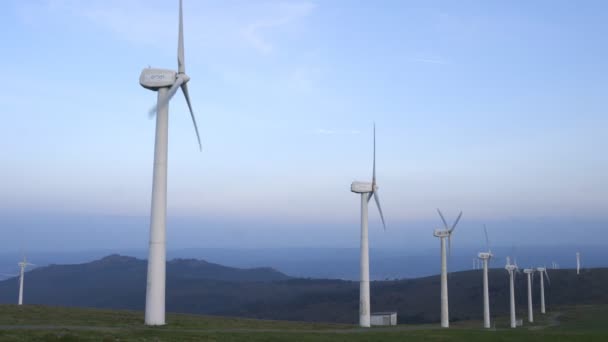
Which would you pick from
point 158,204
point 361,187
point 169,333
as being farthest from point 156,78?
point 361,187

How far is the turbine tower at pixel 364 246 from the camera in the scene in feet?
201

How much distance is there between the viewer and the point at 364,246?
2436 inches

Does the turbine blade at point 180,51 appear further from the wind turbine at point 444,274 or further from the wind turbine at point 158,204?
the wind turbine at point 444,274

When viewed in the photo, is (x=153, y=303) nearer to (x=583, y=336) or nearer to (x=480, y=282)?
(x=583, y=336)

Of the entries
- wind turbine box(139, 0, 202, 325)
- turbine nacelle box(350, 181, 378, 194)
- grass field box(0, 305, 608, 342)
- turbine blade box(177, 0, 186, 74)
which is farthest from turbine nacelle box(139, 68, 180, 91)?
turbine nacelle box(350, 181, 378, 194)

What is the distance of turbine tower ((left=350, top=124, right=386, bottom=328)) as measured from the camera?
201 ft

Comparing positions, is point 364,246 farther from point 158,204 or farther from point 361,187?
point 158,204

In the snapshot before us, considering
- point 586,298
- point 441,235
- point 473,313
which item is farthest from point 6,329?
point 586,298

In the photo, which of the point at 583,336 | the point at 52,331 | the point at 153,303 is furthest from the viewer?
the point at 583,336

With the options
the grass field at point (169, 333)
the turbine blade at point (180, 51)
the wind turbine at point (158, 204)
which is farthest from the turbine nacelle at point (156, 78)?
the grass field at point (169, 333)

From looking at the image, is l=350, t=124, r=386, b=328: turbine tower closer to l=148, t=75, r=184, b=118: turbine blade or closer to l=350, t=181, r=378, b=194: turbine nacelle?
l=350, t=181, r=378, b=194: turbine nacelle

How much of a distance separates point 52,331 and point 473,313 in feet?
471

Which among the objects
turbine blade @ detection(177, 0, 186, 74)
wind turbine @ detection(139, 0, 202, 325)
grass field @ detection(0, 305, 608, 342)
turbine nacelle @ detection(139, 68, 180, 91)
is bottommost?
grass field @ detection(0, 305, 608, 342)

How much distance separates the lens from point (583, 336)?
51500mm
